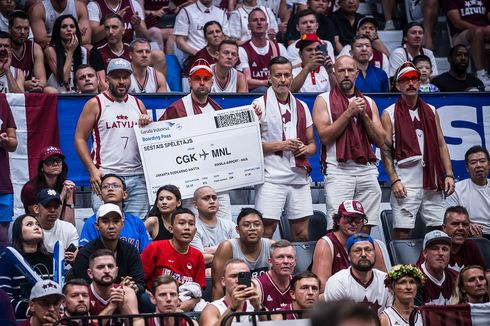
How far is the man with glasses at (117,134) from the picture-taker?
10977 millimetres

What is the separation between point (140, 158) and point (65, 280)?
1.93 metres

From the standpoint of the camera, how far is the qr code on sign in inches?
441

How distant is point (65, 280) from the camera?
31.1ft

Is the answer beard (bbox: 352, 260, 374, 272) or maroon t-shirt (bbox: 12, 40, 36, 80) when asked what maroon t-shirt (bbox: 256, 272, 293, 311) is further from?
maroon t-shirt (bbox: 12, 40, 36, 80)

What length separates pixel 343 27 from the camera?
579 inches

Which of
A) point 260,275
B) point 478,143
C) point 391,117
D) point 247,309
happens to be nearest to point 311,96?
point 391,117

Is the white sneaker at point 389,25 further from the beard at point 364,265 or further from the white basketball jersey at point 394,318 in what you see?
the white basketball jersey at point 394,318

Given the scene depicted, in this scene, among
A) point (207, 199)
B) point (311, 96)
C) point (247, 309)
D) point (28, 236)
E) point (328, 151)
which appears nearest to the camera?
point (247, 309)

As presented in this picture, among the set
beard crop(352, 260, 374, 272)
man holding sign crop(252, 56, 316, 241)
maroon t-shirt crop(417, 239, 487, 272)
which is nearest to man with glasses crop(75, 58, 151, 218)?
man holding sign crop(252, 56, 316, 241)

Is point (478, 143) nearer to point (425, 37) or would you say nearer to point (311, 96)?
point (311, 96)

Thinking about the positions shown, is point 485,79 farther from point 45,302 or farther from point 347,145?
point 45,302

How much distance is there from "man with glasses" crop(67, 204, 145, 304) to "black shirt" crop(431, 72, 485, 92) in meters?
5.56

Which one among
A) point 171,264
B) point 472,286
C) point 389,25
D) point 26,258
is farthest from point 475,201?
point 26,258

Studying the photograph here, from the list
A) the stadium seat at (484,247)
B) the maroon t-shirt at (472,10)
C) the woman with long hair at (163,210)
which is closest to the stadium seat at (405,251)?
the stadium seat at (484,247)
